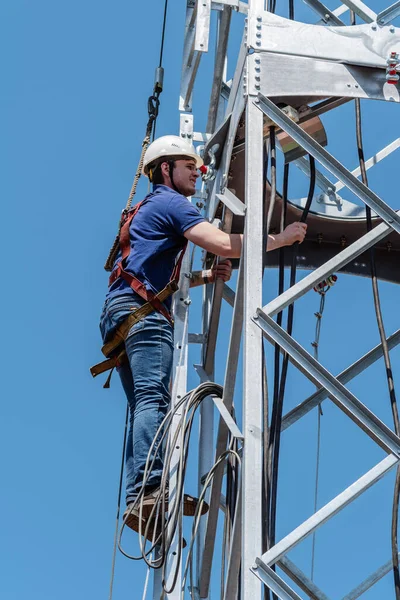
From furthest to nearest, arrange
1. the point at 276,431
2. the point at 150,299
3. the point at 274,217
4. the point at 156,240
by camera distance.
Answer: the point at 274,217, the point at 156,240, the point at 150,299, the point at 276,431

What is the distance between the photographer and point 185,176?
7.23 meters

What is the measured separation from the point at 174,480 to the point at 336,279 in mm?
2252

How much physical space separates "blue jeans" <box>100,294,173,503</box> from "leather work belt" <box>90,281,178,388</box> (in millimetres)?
33

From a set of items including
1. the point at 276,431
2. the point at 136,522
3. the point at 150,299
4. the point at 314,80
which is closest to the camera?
the point at 276,431

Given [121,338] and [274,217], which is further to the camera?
[274,217]

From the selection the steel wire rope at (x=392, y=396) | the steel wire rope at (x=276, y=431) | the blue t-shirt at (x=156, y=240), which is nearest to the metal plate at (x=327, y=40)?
the steel wire rope at (x=392, y=396)

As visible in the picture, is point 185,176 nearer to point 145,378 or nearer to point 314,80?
point 314,80

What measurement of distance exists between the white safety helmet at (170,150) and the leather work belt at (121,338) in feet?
3.42

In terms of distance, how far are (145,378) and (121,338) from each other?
0.35m

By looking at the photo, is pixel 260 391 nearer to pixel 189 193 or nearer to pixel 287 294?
pixel 287 294

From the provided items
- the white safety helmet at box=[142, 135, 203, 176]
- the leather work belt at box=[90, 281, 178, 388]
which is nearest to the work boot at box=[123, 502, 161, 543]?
the leather work belt at box=[90, 281, 178, 388]

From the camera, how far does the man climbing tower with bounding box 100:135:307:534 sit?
6.40 m

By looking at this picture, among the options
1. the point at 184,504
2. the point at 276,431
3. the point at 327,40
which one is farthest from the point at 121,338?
the point at 327,40

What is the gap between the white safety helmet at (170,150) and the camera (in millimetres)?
7281
